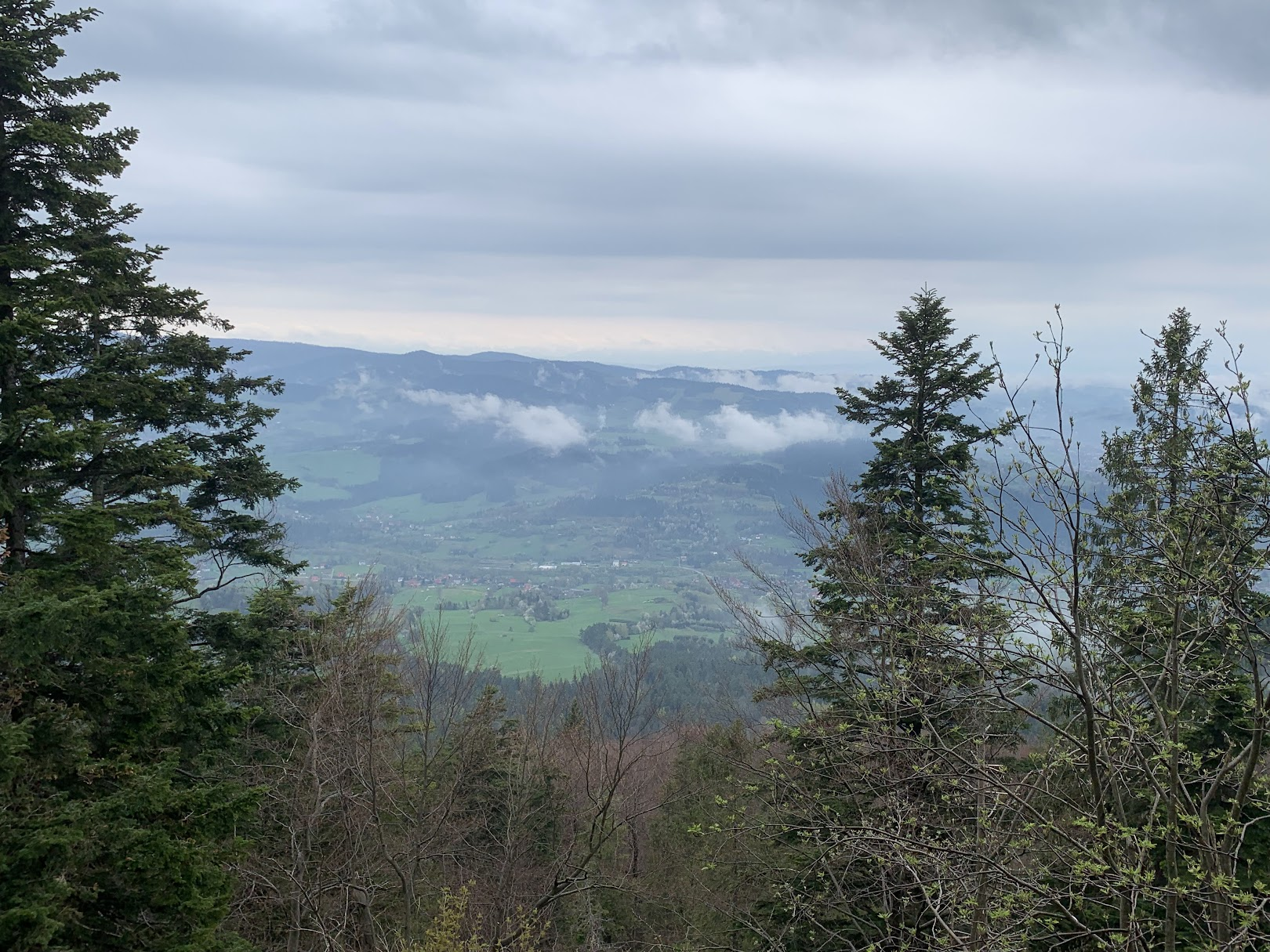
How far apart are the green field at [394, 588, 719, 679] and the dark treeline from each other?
50.1 meters

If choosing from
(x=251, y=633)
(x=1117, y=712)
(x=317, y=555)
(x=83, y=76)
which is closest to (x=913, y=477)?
(x=1117, y=712)

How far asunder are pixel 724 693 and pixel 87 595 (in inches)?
367

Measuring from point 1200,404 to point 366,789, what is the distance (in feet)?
34.1

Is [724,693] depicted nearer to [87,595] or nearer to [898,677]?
[898,677]

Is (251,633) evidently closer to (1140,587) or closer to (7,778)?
(7,778)

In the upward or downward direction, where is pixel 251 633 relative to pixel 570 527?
upward

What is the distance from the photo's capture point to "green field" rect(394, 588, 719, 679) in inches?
2933

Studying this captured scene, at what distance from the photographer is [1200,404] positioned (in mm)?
5352

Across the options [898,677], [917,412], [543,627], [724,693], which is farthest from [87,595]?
[543,627]

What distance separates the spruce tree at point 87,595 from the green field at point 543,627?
177ft

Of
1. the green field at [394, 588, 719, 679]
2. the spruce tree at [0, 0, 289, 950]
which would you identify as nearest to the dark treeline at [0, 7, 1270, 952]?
the spruce tree at [0, 0, 289, 950]

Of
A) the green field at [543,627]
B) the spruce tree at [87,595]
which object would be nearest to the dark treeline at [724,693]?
the spruce tree at [87,595]

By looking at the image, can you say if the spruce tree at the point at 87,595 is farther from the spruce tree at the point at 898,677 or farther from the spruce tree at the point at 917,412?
the spruce tree at the point at 917,412

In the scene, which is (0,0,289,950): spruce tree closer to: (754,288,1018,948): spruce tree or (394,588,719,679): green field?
(754,288,1018,948): spruce tree
